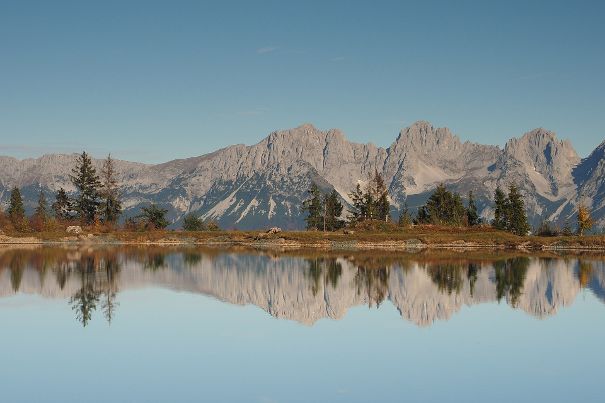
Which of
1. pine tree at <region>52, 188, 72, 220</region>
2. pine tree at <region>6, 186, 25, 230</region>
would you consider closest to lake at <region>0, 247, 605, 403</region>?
pine tree at <region>6, 186, 25, 230</region>

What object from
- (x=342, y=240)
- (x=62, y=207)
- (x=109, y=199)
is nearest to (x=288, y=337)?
(x=342, y=240)

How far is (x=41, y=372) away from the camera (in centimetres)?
2875

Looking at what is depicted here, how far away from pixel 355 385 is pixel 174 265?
5798cm

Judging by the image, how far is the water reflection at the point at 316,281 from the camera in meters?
50.1

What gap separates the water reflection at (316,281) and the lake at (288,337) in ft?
0.78

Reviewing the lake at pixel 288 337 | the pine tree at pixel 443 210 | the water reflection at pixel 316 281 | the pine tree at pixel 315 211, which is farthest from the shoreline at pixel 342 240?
the lake at pixel 288 337

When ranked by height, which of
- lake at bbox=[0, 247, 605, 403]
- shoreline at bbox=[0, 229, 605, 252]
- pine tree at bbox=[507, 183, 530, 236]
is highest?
pine tree at bbox=[507, 183, 530, 236]

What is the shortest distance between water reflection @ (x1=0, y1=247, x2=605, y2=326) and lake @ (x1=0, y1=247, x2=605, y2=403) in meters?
0.24

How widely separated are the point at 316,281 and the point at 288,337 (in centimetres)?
2910

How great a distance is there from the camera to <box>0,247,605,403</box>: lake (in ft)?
87.6

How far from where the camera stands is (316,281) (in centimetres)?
6662

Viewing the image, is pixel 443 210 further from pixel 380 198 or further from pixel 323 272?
pixel 323 272

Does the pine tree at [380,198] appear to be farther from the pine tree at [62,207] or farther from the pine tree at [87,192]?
the pine tree at [62,207]

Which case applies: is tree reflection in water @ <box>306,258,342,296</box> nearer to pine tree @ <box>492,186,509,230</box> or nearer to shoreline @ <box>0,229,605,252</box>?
shoreline @ <box>0,229,605,252</box>
